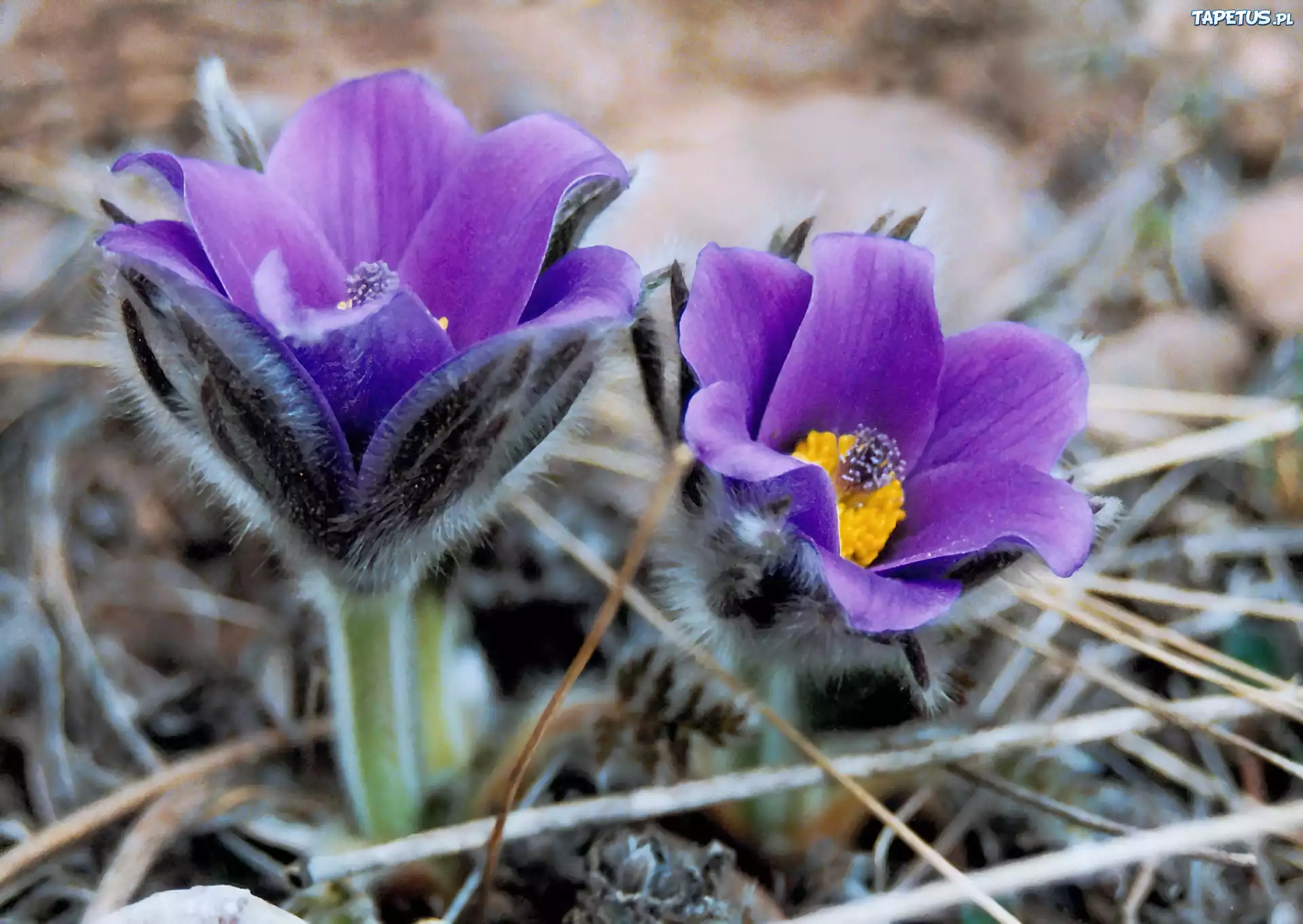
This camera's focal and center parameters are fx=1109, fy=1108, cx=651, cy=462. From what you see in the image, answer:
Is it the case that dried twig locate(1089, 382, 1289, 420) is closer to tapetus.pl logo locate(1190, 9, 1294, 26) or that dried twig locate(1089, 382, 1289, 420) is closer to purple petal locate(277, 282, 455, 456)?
tapetus.pl logo locate(1190, 9, 1294, 26)

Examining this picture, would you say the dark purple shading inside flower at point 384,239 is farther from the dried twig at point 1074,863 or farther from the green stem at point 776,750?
the dried twig at point 1074,863

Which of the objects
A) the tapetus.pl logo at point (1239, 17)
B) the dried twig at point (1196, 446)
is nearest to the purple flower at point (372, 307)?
the dried twig at point (1196, 446)

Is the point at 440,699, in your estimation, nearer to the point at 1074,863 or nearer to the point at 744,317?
the point at 744,317

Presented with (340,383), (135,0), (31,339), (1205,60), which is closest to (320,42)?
(135,0)

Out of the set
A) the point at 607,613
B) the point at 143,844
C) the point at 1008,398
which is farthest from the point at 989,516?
the point at 143,844

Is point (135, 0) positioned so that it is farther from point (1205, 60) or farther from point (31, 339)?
point (1205, 60)
